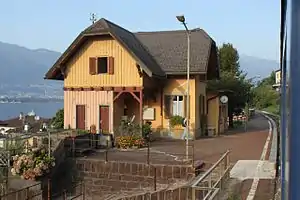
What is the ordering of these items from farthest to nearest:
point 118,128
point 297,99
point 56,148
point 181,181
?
1. point 118,128
2. point 56,148
3. point 181,181
4. point 297,99

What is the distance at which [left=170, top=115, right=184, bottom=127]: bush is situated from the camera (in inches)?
994

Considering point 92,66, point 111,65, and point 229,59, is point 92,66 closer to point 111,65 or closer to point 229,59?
point 111,65

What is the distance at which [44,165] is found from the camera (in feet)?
51.6

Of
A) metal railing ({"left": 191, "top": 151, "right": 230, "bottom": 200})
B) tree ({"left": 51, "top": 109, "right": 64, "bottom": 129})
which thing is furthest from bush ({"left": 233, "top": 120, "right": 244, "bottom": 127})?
metal railing ({"left": 191, "top": 151, "right": 230, "bottom": 200})

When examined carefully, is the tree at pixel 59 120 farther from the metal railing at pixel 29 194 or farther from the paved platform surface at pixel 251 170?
the paved platform surface at pixel 251 170

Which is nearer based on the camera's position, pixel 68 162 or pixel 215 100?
pixel 68 162

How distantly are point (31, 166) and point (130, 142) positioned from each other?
703 centimetres

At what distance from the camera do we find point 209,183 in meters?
9.41

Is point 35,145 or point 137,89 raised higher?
point 137,89

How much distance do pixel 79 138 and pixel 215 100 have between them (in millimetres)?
12831

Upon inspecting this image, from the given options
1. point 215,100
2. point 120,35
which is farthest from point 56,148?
point 215,100

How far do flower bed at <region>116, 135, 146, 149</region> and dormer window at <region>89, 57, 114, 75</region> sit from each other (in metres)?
4.51

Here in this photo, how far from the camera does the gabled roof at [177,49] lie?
1013 inches

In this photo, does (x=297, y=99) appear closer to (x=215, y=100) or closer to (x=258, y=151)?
(x=258, y=151)
